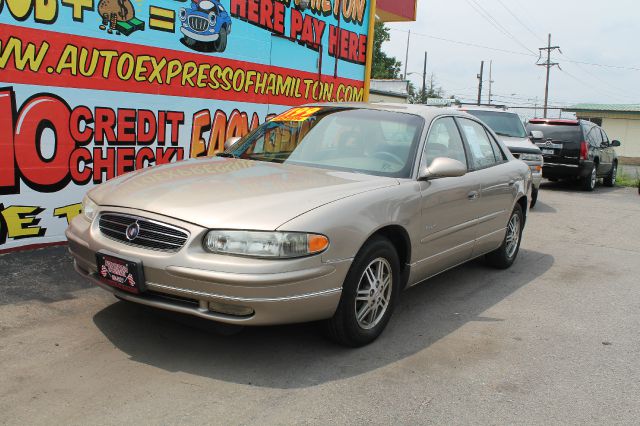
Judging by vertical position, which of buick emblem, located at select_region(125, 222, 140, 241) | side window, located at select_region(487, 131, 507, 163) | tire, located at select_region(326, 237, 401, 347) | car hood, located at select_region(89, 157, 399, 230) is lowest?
tire, located at select_region(326, 237, 401, 347)

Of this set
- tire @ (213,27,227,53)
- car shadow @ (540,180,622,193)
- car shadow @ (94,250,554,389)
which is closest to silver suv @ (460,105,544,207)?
car shadow @ (540,180,622,193)

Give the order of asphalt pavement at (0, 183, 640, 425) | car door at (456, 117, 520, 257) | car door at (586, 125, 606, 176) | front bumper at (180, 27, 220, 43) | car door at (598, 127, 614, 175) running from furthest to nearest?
car door at (598, 127, 614, 175) < car door at (586, 125, 606, 176) < front bumper at (180, 27, 220, 43) < car door at (456, 117, 520, 257) < asphalt pavement at (0, 183, 640, 425)

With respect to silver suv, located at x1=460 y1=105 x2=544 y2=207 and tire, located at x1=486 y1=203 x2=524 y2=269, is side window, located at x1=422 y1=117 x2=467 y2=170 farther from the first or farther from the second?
silver suv, located at x1=460 y1=105 x2=544 y2=207

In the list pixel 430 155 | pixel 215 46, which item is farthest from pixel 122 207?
pixel 215 46

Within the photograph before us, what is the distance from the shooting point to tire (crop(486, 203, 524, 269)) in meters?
6.21

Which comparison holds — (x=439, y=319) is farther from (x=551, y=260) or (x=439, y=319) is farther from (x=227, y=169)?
(x=551, y=260)

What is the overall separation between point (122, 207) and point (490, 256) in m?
3.93

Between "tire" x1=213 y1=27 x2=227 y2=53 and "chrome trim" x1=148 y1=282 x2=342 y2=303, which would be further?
"tire" x1=213 y1=27 x2=227 y2=53

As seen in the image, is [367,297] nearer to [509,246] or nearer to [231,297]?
[231,297]

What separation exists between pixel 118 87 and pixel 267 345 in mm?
3903

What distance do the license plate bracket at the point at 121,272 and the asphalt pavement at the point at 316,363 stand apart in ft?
0.99

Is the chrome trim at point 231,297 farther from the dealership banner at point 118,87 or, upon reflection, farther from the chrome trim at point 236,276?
the dealership banner at point 118,87

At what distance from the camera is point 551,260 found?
700cm

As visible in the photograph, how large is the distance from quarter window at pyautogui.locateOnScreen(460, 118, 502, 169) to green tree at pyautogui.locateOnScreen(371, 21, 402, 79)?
53.6 m
